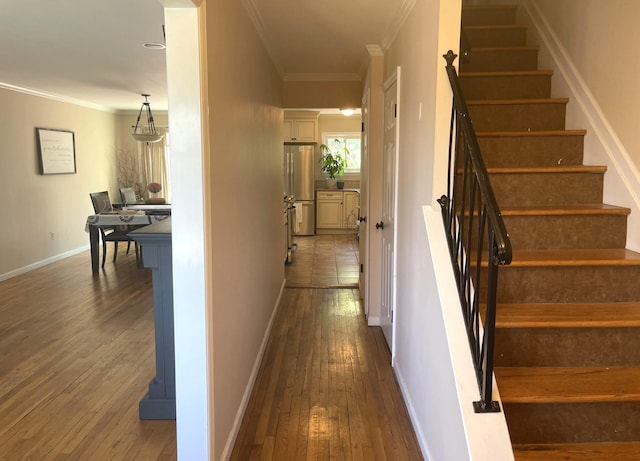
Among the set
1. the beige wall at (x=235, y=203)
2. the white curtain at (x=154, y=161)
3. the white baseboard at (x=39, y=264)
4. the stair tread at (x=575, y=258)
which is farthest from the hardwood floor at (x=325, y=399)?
the white curtain at (x=154, y=161)

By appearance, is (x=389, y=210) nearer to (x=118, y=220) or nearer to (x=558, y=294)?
(x=558, y=294)

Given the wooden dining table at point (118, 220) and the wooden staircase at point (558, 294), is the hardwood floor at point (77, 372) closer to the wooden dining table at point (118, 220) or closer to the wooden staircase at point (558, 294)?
the wooden dining table at point (118, 220)

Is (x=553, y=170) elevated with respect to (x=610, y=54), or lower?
lower

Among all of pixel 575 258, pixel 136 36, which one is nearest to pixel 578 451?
pixel 575 258

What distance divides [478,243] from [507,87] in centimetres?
186

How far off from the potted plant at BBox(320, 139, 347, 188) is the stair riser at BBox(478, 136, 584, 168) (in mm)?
6890

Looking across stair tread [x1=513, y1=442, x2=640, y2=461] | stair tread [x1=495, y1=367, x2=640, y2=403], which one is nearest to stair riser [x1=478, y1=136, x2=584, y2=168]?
stair tread [x1=495, y1=367, x2=640, y2=403]

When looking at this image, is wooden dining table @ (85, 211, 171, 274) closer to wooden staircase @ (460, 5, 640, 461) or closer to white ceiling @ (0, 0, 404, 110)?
white ceiling @ (0, 0, 404, 110)

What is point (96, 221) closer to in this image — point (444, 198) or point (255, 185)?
point (255, 185)

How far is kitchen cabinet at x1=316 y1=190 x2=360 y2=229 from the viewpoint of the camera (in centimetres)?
943

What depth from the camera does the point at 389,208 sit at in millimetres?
3613

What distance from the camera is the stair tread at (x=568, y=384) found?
5.47ft

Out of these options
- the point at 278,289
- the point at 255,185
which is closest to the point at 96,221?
the point at 278,289

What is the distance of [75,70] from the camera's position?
16.1 ft
